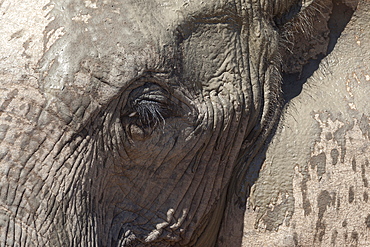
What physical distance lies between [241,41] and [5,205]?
0.92 metres

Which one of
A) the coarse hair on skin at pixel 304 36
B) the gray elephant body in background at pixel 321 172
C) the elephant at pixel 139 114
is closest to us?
the elephant at pixel 139 114

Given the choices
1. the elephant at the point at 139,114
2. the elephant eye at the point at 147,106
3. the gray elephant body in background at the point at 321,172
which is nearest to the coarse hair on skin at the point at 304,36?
the elephant at the point at 139,114

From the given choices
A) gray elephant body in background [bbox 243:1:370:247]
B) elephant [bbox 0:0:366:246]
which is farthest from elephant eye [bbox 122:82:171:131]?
gray elephant body in background [bbox 243:1:370:247]

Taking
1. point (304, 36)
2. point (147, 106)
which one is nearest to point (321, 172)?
point (304, 36)

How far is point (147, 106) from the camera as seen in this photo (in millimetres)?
1987

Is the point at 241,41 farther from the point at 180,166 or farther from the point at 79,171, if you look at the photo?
the point at 79,171

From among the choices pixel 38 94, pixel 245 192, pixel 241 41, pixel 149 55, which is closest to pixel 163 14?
pixel 149 55

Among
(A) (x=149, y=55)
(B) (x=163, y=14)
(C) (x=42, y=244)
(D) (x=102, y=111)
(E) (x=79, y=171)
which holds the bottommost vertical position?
(C) (x=42, y=244)

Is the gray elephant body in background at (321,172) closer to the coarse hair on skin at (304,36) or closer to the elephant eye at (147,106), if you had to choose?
the coarse hair on skin at (304,36)

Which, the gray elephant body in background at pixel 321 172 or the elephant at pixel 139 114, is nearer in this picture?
the elephant at pixel 139 114

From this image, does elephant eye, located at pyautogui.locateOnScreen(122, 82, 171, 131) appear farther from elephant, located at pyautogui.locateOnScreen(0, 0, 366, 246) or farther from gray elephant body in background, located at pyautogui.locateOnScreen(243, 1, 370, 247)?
gray elephant body in background, located at pyautogui.locateOnScreen(243, 1, 370, 247)

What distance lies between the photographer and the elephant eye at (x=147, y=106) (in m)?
1.97

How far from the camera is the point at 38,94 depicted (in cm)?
184

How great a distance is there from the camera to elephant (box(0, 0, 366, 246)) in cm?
184
